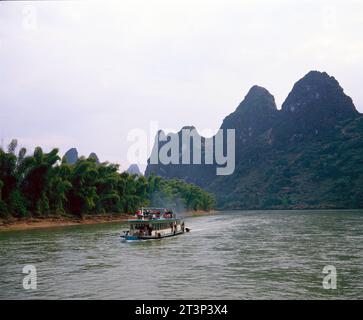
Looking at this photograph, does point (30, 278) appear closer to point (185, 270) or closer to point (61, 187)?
point (185, 270)

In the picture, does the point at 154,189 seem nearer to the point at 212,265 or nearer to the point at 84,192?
the point at 84,192

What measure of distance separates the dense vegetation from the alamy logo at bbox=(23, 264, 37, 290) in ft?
140

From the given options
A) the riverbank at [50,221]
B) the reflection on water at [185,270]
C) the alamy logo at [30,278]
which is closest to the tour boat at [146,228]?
the reflection on water at [185,270]

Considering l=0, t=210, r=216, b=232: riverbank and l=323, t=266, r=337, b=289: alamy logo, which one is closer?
l=323, t=266, r=337, b=289: alamy logo

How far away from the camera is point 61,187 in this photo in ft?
251

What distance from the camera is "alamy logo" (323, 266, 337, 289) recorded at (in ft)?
65.7

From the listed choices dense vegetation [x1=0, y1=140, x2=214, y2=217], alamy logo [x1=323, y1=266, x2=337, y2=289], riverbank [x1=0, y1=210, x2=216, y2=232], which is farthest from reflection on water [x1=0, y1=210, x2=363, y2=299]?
dense vegetation [x1=0, y1=140, x2=214, y2=217]

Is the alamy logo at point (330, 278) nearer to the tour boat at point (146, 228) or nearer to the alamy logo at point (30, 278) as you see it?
the alamy logo at point (30, 278)

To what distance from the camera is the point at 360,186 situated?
629 ft

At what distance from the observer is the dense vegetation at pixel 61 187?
6788 cm

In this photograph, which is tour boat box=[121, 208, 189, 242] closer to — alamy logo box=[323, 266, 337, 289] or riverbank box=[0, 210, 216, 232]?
alamy logo box=[323, 266, 337, 289]

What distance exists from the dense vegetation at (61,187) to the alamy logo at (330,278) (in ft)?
180
